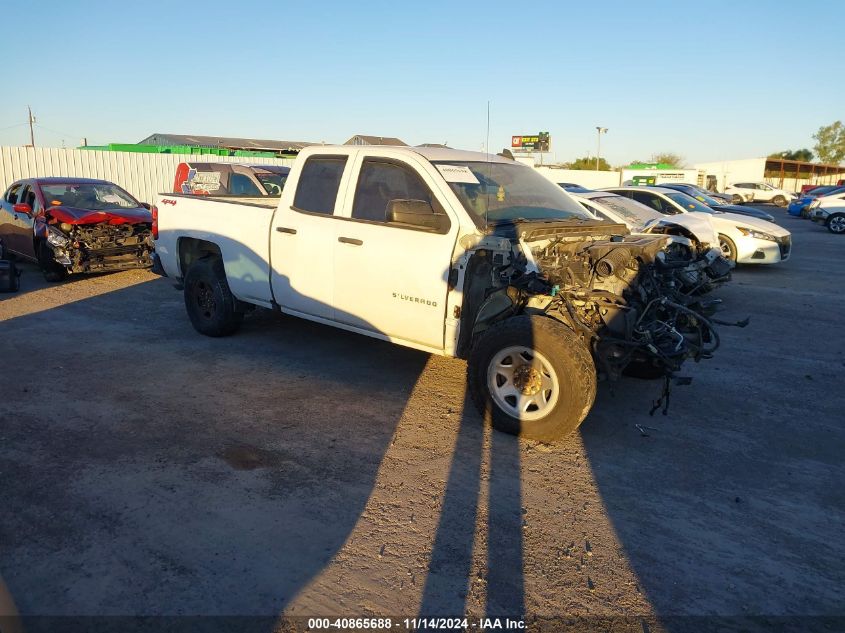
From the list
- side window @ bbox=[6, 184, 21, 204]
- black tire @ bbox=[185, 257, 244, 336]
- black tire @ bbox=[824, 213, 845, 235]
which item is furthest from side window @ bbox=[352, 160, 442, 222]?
black tire @ bbox=[824, 213, 845, 235]

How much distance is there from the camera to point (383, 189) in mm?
5508

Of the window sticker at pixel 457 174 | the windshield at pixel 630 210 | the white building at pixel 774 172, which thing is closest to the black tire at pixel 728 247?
the windshield at pixel 630 210

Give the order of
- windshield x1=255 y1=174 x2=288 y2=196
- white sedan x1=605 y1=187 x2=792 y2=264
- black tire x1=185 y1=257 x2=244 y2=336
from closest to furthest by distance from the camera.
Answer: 1. black tire x1=185 y1=257 x2=244 y2=336
2. windshield x1=255 y1=174 x2=288 y2=196
3. white sedan x1=605 y1=187 x2=792 y2=264

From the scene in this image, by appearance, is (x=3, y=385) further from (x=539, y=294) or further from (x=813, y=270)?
(x=813, y=270)

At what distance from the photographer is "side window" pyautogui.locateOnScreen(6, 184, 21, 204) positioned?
11.6m

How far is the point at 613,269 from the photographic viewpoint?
457 centimetres

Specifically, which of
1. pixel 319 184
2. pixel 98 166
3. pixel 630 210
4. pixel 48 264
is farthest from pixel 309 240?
pixel 98 166

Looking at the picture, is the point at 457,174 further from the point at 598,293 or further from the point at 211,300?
the point at 211,300

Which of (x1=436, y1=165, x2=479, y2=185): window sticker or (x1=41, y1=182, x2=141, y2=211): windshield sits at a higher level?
(x1=436, y1=165, x2=479, y2=185): window sticker

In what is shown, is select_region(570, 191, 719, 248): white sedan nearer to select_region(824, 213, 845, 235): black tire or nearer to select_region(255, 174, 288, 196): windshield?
select_region(255, 174, 288, 196): windshield

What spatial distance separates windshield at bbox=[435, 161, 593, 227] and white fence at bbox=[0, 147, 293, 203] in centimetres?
1257

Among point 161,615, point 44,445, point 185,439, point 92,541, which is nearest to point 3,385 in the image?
point 44,445

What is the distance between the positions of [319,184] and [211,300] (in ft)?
6.66

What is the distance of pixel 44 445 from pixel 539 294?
140 inches
